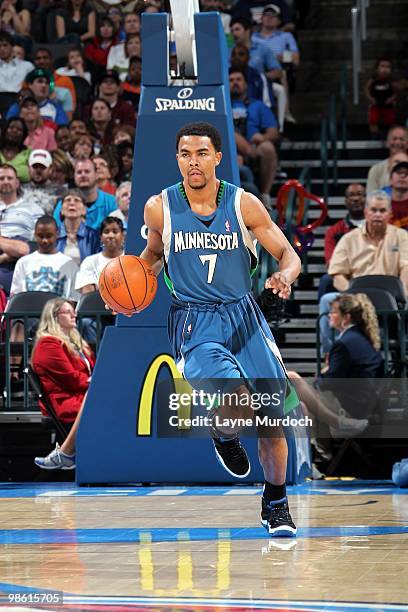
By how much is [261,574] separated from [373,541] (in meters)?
1.14

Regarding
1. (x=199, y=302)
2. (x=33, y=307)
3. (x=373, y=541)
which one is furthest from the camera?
(x=33, y=307)

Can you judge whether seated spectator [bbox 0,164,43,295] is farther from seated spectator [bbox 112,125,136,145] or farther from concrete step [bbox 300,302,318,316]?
concrete step [bbox 300,302,318,316]

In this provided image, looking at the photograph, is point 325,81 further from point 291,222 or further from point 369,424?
point 369,424

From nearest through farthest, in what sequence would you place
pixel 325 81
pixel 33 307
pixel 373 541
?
pixel 373 541 → pixel 33 307 → pixel 325 81

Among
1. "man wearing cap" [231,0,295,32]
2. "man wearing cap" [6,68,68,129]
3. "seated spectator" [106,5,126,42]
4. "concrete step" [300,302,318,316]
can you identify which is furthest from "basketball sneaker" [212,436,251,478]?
"man wearing cap" [231,0,295,32]

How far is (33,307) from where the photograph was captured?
11133 mm

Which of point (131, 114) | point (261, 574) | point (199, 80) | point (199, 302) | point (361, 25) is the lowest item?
point (261, 574)

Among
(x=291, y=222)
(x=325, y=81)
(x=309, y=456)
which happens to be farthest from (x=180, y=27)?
(x=325, y=81)

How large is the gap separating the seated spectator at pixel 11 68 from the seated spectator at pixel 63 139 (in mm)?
1883

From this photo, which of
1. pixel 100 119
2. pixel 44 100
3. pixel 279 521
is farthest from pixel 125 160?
pixel 279 521

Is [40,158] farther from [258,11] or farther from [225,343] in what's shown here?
[225,343]

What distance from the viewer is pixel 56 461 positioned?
9836 mm

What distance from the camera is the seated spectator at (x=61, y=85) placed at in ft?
52.7

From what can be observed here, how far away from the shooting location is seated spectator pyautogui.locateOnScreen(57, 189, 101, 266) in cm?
1234
